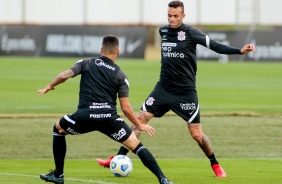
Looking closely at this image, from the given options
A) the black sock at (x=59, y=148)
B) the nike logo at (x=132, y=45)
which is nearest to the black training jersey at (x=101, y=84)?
the black sock at (x=59, y=148)

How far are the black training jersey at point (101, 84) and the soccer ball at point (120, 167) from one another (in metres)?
1.47

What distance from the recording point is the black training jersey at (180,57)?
13578mm

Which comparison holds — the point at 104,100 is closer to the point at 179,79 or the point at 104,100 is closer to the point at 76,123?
the point at 76,123

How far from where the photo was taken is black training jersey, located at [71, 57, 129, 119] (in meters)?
11.8

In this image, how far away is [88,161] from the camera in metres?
15.1

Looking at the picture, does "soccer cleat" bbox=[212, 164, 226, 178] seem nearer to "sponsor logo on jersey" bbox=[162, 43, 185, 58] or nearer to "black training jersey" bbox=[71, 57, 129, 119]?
"sponsor logo on jersey" bbox=[162, 43, 185, 58]

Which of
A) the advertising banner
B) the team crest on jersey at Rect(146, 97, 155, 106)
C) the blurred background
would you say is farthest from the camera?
the blurred background

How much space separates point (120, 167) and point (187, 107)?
144cm

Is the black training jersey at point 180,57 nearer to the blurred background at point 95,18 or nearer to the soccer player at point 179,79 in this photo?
the soccer player at point 179,79

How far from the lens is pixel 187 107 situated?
13609mm

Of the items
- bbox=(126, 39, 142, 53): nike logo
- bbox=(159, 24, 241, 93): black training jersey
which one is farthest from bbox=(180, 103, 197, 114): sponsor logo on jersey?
bbox=(126, 39, 142, 53): nike logo

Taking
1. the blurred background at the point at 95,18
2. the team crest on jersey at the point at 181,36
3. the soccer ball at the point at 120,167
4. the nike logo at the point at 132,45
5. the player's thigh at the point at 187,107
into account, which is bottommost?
the nike logo at the point at 132,45

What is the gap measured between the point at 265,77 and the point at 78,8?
81.2ft

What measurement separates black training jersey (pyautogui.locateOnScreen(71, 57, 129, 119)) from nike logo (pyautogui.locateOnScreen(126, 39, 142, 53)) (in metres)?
32.6
